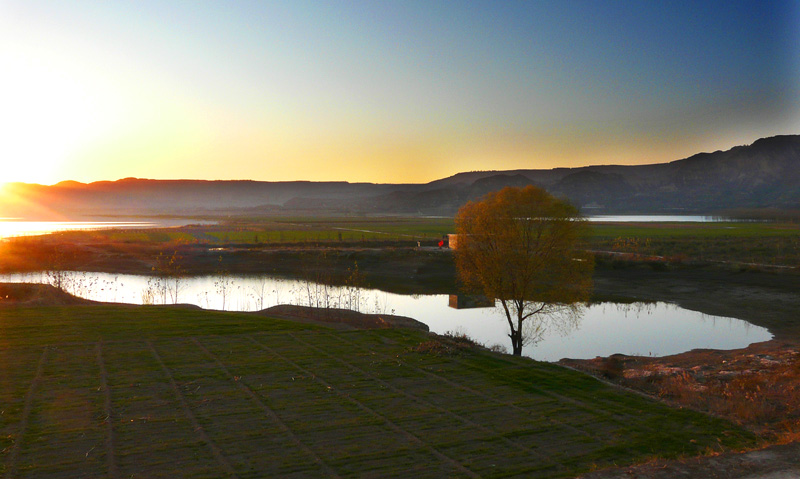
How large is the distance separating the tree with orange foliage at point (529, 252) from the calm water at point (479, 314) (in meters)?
2.44

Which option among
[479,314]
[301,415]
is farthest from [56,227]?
[301,415]

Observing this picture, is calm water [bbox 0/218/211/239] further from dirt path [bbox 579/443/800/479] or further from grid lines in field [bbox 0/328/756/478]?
dirt path [bbox 579/443/800/479]

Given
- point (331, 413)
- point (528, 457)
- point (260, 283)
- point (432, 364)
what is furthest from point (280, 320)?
point (260, 283)

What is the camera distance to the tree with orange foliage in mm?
28984

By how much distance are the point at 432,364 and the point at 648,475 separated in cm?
863

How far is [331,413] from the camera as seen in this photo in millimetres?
13078

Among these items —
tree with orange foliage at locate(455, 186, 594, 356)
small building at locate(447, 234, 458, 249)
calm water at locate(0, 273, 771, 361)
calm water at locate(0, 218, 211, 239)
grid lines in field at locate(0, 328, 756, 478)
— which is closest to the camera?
grid lines in field at locate(0, 328, 756, 478)

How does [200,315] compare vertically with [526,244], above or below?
below

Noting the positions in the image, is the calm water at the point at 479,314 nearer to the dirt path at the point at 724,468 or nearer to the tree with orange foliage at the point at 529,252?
the tree with orange foliage at the point at 529,252

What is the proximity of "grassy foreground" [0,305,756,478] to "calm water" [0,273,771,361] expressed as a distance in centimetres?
1151

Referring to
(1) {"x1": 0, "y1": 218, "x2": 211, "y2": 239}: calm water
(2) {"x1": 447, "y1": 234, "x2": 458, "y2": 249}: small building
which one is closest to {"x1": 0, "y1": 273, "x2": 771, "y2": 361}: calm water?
(2) {"x1": 447, "y1": 234, "x2": 458, "y2": 249}: small building

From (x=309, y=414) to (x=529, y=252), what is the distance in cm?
1903

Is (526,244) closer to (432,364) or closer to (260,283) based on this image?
(432,364)

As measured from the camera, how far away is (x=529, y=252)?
29.5 m
